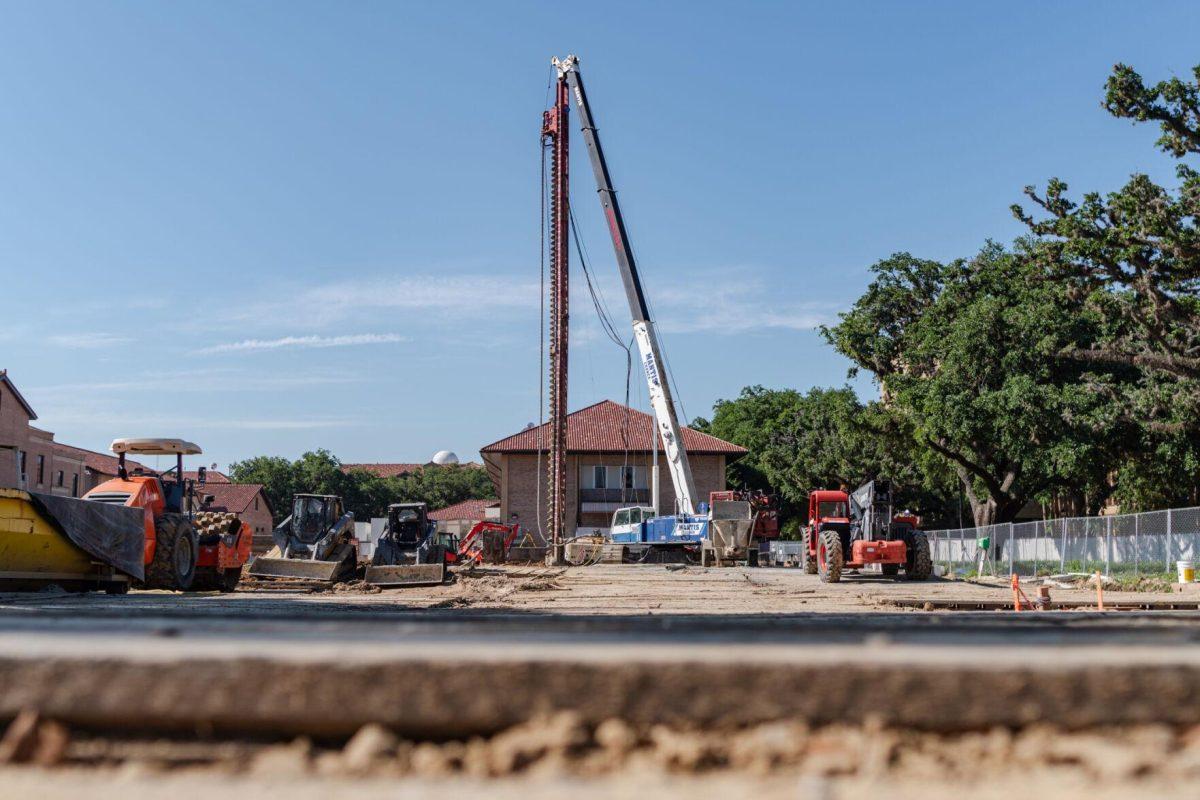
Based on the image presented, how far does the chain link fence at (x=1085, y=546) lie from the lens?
27844mm

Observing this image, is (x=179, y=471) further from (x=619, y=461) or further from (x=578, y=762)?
(x=619, y=461)

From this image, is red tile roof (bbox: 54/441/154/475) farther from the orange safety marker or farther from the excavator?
the orange safety marker

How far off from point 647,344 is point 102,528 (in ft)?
83.6

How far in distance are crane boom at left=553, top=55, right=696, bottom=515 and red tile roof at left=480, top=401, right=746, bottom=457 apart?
1978 centimetres

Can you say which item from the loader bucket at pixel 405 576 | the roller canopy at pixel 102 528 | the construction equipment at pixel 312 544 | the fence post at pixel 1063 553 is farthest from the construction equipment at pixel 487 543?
the roller canopy at pixel 102 528

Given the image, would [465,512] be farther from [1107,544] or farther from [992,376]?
[1107,544]

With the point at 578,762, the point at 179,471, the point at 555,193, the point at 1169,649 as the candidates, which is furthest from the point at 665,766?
the point at 555,193

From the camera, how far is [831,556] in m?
25.2

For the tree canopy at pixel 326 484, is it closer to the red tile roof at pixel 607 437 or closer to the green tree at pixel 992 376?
the red tile roof at pixel 607 437

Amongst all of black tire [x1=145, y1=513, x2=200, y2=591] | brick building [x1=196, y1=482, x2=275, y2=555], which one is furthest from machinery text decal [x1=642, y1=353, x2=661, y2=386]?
brick building [x1=196, y1=482, x2=275, y2=555]

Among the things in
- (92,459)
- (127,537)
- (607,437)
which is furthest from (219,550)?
(92,459)

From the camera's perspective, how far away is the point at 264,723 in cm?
277

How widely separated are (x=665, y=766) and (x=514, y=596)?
15922 millimetres

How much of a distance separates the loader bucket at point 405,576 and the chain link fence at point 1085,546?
18.3 metres
